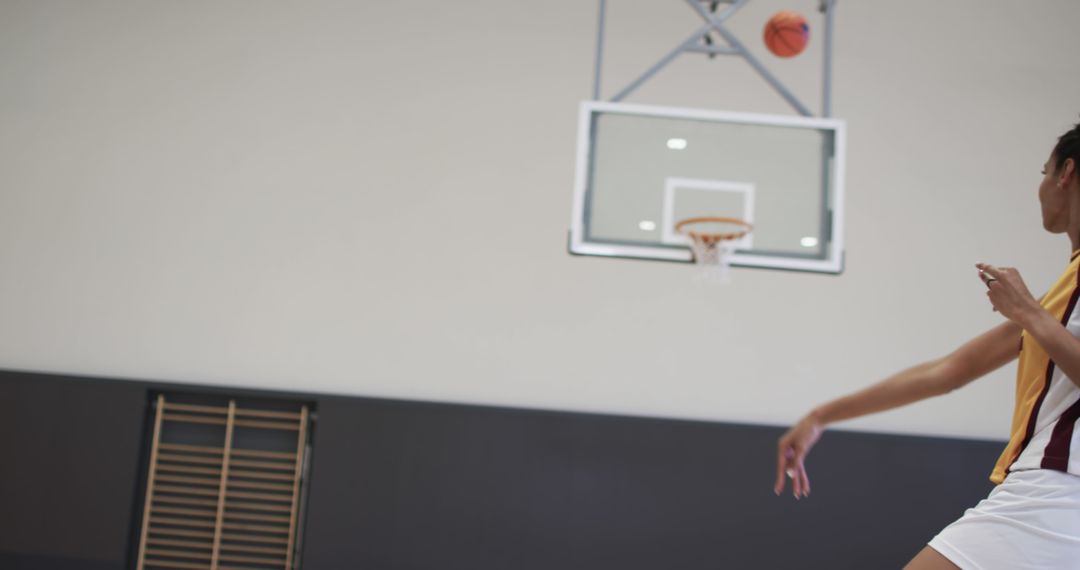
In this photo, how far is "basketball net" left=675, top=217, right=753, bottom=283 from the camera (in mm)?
4051

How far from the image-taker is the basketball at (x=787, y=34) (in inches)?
158

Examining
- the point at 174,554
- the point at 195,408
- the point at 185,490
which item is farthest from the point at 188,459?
the point at 174,554

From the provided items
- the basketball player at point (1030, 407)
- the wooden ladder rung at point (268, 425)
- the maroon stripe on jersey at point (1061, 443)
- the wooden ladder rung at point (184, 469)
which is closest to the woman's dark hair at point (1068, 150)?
the basketball player at point (1030, 407)

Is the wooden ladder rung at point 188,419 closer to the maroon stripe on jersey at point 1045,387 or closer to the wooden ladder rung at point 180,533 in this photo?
the wooden ladder rung at point 180,533

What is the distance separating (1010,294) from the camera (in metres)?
1.69

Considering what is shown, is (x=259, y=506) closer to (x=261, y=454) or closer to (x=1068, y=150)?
(x=261, y=454)

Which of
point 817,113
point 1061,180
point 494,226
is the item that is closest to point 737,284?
point 817,113

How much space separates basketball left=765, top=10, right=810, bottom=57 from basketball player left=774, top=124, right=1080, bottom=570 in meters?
2.25

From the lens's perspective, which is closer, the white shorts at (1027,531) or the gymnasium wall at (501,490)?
the white shorts at (1027,531)

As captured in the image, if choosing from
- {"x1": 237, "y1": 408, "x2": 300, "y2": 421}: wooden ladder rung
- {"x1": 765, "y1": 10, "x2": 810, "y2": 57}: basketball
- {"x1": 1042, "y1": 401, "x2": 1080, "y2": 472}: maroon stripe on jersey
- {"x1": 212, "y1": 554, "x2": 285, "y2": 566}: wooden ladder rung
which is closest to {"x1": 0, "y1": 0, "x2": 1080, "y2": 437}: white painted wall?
{"x1": 237, "y1": 408, "x2": 300, "y2": 421}: wooden ladder rung

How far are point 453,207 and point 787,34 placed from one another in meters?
2.12

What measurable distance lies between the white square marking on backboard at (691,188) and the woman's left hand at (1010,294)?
232 centimetres

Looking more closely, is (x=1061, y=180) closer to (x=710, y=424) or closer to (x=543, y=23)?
(x=710, y=424)

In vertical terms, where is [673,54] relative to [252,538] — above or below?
above
